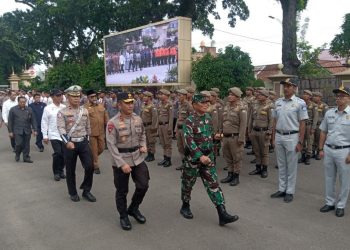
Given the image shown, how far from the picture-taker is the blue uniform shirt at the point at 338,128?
5051 millimetres

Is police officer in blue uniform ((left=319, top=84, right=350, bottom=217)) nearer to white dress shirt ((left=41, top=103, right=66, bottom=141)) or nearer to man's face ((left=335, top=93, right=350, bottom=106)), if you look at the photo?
man's face ((left=335, top=93, right=350, bottom=106))

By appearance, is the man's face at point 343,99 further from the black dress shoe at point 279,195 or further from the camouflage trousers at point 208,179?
the camouflage trousers at point 208,179

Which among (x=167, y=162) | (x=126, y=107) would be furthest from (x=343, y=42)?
(x=126, y=107)

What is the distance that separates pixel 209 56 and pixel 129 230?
1055 centimetres

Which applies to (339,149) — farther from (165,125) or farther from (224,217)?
(165,125)

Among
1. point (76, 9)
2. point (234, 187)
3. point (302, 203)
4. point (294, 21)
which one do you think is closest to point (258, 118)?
point (234, 187)

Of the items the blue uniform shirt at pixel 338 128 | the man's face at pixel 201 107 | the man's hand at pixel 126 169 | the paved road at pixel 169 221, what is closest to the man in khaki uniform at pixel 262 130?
the paved road at pixel 169 221

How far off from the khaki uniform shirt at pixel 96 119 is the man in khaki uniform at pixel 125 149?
108 inches

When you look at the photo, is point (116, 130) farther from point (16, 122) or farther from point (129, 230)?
point (16, 122)

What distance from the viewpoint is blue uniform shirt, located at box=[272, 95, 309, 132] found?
5.74 m

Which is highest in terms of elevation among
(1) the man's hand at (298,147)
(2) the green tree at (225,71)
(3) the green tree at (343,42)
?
(3) the green tree at (343,42)

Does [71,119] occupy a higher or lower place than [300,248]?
higher

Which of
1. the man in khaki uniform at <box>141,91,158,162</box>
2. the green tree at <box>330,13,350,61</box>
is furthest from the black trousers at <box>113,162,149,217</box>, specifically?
the green tree at <box>330,13,350,61</box>

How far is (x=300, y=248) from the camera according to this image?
162 inches
